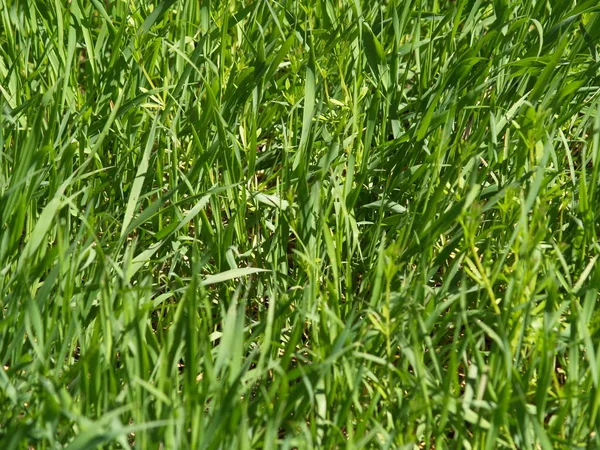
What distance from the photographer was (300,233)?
231 centimetres

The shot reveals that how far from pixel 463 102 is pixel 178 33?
0.93 meters

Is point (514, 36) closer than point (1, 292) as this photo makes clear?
No

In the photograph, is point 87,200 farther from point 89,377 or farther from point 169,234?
Answer: point 89,377

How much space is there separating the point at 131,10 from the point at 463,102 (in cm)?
108

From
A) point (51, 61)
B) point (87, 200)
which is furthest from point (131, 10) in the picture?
point (87, 200)

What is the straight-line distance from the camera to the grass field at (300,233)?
181 cm

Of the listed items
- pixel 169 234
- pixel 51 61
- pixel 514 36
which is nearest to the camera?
pixel 169 234

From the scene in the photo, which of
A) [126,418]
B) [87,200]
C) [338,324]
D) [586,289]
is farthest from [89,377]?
[586,289]

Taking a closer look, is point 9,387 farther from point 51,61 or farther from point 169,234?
point 51,61

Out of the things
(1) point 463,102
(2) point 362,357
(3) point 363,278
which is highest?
(1) point 463,102

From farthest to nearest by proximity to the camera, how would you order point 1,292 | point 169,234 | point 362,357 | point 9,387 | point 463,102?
1. point 463,102
2. point 169,234
3. point 1,292
4. point 362,357
5. point 9,387

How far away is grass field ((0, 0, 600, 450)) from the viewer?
71.3 inches

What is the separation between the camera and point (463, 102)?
252 centimetres

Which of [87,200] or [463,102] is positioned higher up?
[463,102]
